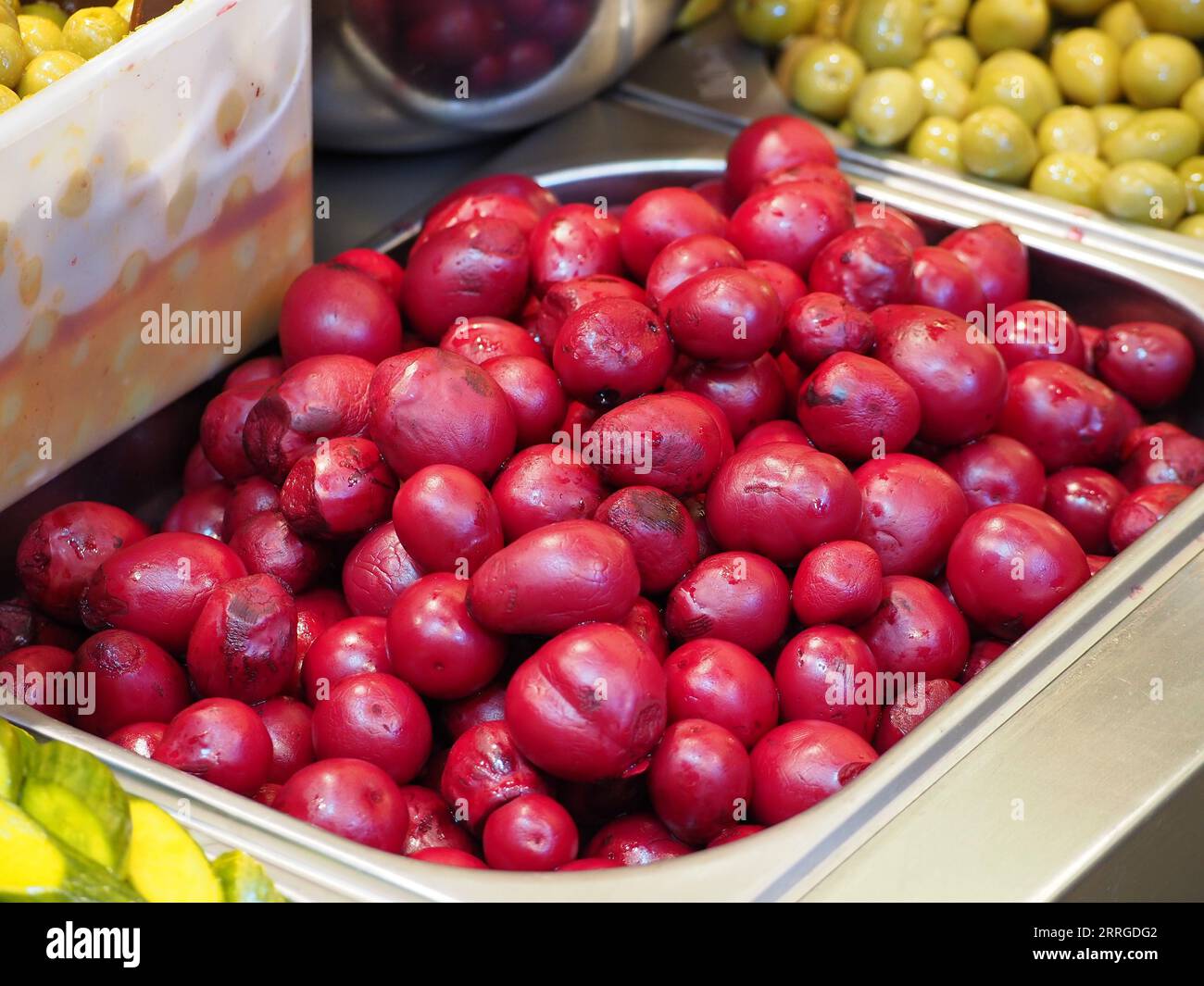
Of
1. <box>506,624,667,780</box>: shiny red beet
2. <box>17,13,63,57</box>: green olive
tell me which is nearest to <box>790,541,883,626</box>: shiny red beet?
<box>506,624,667,780</box>: shiny red beet

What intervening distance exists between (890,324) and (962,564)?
Answer: 345 mm

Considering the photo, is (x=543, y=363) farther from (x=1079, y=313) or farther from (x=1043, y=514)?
(x=1079, y=313)

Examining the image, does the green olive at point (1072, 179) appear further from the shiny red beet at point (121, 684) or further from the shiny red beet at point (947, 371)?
the shiny red beet at point (121, 684)

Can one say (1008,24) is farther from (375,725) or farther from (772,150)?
(375,725)

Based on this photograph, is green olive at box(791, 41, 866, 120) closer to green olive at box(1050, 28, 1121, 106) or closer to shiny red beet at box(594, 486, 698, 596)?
green olive at box(1050, 28, 1121, 106)

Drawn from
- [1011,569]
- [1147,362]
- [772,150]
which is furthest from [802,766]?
[772,150]

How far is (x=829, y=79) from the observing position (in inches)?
94.0

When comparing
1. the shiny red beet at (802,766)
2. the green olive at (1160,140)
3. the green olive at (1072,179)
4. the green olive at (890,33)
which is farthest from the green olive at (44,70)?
the green olive at (1160,140)

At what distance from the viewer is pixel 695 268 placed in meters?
1.71

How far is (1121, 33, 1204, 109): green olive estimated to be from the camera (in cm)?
232

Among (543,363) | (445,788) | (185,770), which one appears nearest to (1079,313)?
(543,363)

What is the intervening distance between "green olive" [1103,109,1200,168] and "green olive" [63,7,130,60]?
1.60 metres

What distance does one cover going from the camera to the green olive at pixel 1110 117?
2.36 m

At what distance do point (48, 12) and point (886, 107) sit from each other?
1.34 m
